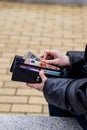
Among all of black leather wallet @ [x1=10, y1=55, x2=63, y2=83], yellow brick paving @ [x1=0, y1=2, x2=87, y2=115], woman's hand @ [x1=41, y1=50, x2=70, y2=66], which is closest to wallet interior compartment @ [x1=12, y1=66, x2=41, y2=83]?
black leather wallet @ [x1=10, y1=55, x2=63, y2=83]

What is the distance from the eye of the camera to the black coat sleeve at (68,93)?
147cm

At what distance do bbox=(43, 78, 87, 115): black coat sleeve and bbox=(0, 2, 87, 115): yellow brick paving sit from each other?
129cm

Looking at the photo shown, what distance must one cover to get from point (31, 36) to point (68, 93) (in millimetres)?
3255

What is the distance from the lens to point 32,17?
220 inches

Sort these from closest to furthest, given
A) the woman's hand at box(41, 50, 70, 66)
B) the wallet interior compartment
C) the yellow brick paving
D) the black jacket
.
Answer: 1. the black jacket
2. the wallet interior compartment
3. the woman's hand at box(41, 50, 70, 66)
4. the yellow brick paving

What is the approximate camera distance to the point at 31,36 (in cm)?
470

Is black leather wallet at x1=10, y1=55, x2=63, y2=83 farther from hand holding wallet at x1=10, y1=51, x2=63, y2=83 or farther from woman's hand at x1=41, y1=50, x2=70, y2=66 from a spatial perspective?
woman's hand at x1=41, y1=50, x2=70, y2=66

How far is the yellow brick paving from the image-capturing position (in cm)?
302

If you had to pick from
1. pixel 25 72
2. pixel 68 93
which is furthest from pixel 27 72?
pixel 68 93

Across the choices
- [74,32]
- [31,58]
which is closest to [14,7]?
[74,32]

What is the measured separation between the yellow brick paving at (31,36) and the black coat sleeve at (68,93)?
129cm

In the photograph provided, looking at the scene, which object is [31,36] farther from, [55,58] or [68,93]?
[68,93]

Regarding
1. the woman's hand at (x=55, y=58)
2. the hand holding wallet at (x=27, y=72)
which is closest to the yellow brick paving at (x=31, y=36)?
the woman's hand at (x=55, y=58)

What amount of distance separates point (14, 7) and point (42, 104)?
3545 millimetres
